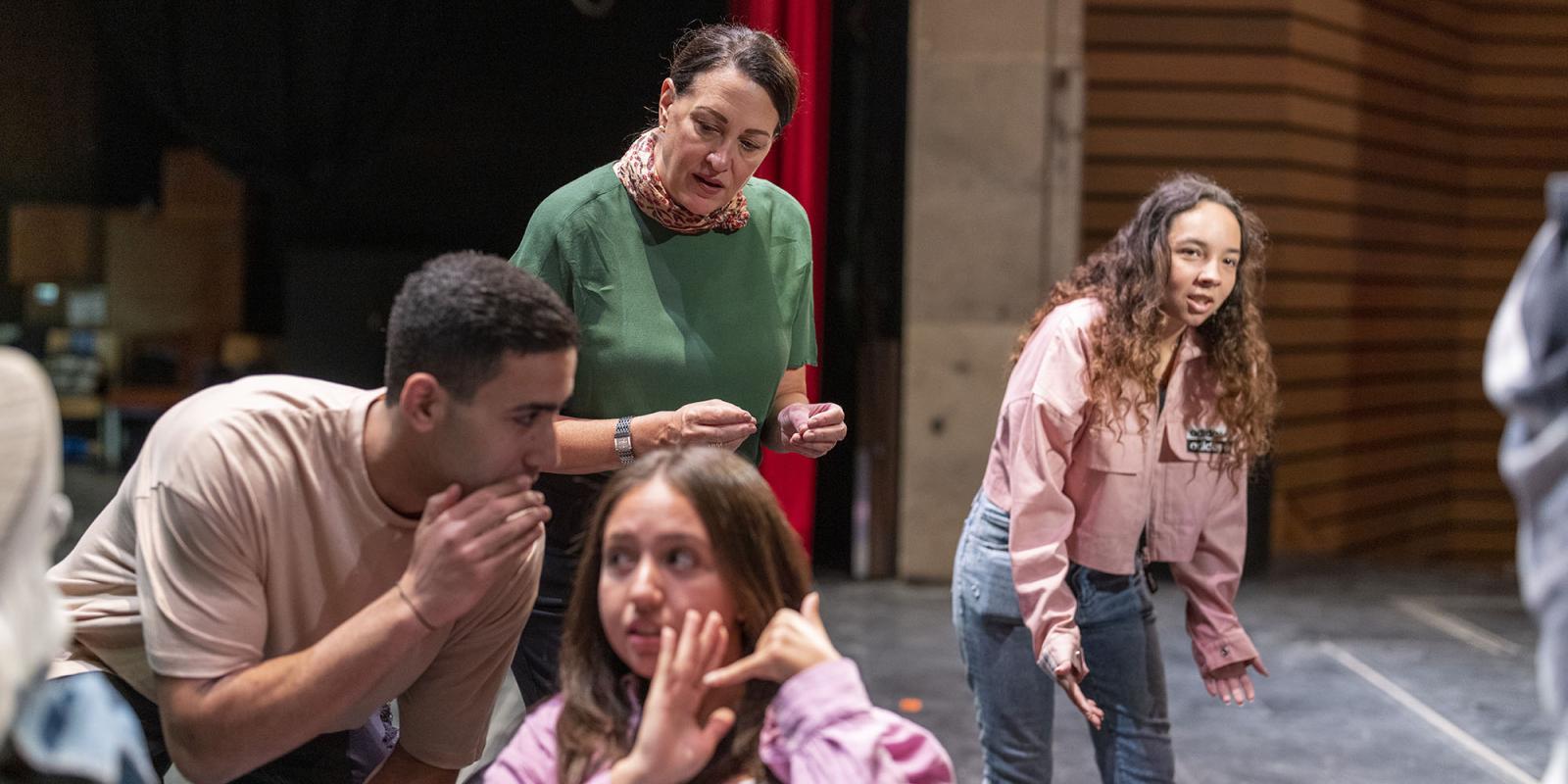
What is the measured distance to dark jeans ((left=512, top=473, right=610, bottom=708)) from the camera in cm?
227

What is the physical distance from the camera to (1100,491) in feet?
8.29

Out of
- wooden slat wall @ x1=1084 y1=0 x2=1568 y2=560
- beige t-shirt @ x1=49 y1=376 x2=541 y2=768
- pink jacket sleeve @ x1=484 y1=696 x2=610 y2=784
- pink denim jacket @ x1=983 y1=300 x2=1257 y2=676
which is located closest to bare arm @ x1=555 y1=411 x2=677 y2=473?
beige t-shirt @ x1=49 y1=376 x2=541 y2=768

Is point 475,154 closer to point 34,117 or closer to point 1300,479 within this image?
point 34,117

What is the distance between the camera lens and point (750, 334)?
237 cm

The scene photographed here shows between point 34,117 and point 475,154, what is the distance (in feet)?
5.92

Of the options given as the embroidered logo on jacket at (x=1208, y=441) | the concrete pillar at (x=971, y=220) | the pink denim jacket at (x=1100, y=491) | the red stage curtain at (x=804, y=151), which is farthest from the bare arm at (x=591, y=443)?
the concrete pillar at (x=971, y=220)

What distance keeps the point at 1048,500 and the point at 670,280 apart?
71 cm

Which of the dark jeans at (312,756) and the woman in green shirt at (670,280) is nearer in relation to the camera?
the dark jeans at (312,756)

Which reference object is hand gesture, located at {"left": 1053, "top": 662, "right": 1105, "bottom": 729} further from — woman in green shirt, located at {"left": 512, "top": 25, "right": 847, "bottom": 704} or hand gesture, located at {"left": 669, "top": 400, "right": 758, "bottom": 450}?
hand gesture, located at {"left": 669, "top": 400, "right": 758, "bottom": 450}

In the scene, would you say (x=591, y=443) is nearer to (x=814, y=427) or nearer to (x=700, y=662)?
(x=814, y=427)

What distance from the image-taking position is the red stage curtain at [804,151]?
Result: 5465mm

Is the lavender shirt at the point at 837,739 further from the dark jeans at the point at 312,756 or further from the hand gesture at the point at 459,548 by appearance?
the dark jeans at the point at 312,756

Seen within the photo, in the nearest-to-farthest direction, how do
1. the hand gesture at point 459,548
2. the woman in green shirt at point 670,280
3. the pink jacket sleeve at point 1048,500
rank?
1. the hand gesture at point 459,548
2. the woman in green shirt at point 670,280
3. the pink jacket sleeve at point 1048,500

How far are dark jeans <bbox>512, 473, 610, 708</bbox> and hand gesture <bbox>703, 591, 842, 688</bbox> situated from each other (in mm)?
687
